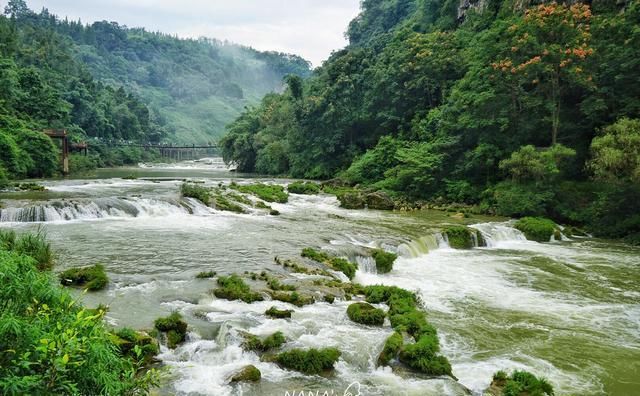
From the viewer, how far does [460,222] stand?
27391mm

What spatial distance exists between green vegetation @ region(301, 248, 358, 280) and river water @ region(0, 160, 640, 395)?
723 mm

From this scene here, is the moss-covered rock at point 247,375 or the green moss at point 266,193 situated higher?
the green moss at point 266,193

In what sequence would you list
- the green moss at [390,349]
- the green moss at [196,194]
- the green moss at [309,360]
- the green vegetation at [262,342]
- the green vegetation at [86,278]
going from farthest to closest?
the green moss at [196,194] < the green vegetation at [86,278] < the green vegetation at [262,342] < the green moss at [390,349] < the green moss at [309,360]

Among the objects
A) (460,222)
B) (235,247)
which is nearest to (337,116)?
(460,222)

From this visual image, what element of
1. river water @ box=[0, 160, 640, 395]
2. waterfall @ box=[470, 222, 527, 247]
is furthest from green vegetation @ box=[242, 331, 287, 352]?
waterfall @ box=[470, 222, 527, 247]

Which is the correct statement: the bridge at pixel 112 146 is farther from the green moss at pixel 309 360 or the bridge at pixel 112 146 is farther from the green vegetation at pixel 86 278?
the green moss at pixel 309 360

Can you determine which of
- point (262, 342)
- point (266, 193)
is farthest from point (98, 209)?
point (262, 342)

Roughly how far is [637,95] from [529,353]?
23884mm

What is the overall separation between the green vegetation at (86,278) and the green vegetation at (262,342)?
5415 mm

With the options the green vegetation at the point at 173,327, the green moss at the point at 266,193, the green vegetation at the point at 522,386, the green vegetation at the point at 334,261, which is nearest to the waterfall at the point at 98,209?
the green moss at the point at 266,193

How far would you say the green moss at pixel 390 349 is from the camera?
9.25 metres

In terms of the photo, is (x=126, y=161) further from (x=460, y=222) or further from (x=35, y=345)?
(x=35, y=345)

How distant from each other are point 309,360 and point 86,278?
24.8 ft

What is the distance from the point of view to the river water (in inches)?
352
